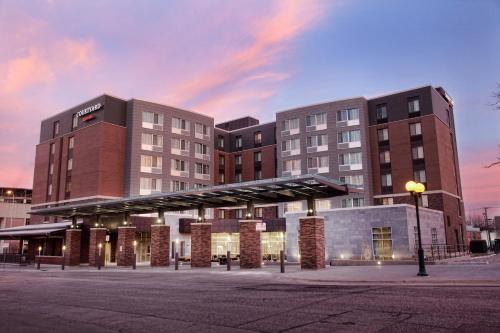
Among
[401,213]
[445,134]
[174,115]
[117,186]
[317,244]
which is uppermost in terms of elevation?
[174,115]

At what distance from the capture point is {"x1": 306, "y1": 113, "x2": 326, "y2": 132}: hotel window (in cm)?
6475

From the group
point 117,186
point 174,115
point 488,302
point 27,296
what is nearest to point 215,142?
point 174,115

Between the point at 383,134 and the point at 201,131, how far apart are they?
95.6 feet

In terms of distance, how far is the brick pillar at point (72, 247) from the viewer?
46969 millimetres

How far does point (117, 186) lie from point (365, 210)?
34715 mm

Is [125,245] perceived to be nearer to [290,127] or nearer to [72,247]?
[72,247]

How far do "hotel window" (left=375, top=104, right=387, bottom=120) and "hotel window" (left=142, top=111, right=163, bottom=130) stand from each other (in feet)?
106

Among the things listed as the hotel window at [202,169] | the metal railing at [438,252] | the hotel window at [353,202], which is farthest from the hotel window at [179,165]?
the metal railing at [438,252]

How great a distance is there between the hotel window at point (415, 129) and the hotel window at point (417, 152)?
6.44 ft

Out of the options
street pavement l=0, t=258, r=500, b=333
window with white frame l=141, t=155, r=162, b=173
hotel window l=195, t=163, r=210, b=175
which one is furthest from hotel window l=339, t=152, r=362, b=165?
street pavement l=0, t=258, r=500, b=333

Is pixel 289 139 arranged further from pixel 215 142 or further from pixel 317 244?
pixel 317 244

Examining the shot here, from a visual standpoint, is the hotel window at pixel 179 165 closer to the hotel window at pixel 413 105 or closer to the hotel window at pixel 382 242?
the hotel window at pixel 413 105

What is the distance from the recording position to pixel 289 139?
67562mm

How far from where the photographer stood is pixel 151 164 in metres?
62.8
